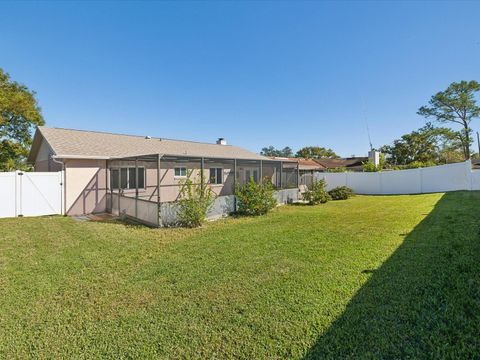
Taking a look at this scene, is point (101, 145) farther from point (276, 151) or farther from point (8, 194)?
point (276, 151)

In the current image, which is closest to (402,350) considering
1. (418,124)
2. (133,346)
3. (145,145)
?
(133,346)

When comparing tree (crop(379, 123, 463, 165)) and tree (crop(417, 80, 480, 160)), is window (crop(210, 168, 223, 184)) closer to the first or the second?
tree (crop(379, 123, 463, 165))

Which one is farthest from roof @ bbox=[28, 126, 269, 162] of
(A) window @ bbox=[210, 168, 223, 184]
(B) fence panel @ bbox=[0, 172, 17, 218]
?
(B) fence panel @ bbox=[0, 172, 17, 218]

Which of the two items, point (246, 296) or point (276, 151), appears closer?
point (246, 296)

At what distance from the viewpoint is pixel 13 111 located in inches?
677

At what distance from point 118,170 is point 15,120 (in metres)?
13.9

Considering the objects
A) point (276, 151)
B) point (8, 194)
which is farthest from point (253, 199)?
point (276, 151)

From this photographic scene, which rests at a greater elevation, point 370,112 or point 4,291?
point 370,112

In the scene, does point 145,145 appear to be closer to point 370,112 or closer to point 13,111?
point 13,111

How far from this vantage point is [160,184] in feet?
39.7

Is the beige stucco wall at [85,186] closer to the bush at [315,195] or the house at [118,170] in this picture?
the house at [118,170]

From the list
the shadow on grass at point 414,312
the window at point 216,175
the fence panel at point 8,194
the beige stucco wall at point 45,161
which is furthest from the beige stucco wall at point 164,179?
the shadow on grass at point 414,312

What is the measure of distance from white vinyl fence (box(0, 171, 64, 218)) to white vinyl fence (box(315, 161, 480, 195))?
1677 cm

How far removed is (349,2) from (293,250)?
407 inches
